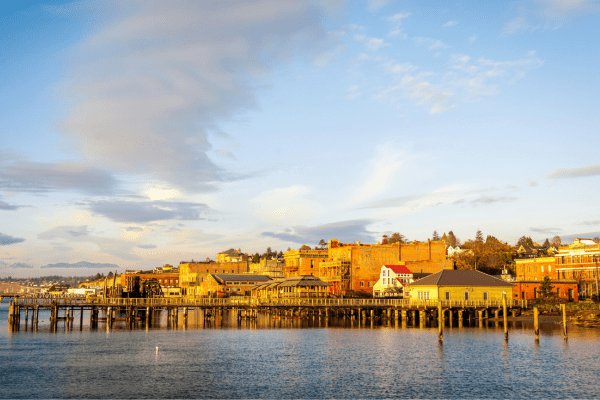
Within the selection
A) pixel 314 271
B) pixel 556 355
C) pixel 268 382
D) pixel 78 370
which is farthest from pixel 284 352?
pixel 314 271

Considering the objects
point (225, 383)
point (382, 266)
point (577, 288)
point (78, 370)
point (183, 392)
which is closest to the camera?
point (183, 392)

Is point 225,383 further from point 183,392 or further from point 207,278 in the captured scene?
point 207,278

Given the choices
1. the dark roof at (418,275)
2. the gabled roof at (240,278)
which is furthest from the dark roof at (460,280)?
the gabled roof at (240,278)

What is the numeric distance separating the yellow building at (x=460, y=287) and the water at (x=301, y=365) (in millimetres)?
18052

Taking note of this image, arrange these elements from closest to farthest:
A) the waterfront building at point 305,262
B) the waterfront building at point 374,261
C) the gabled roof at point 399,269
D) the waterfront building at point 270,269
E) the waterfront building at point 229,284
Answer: the gabled roof at point 399,269 → the waterfront building at point 374,261 → the waterfront building at point 229,284 → the waterfront building at point 305,262 → the waterfront building at point 270,269

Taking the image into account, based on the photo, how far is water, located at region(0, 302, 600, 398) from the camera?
39.2 meters

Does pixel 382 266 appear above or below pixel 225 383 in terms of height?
above

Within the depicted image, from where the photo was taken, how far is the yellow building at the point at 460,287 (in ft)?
305

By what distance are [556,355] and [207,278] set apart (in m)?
113

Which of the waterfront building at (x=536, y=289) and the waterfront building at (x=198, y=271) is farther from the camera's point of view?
the waterfront building at (x=198, y=271)

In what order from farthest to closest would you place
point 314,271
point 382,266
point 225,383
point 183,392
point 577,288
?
point 314,271
point 382,266
point 577,288
point 225,383
point 183,392

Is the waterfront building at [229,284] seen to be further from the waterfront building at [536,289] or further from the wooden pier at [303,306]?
the waterfront building at [536,289]

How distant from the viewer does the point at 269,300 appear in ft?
331

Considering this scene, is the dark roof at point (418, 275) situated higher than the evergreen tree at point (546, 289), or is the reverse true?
the dark roof at point (418, 275)
